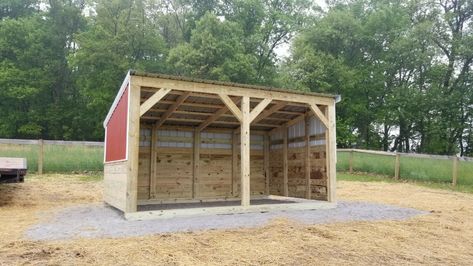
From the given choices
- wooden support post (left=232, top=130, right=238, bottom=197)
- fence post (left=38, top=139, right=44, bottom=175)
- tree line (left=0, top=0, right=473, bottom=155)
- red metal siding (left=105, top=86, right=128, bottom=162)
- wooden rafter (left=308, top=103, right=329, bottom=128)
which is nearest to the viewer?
red metal siding (left=105, top=86, right=128, bottom=162)

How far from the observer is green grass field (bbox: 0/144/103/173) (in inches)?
517

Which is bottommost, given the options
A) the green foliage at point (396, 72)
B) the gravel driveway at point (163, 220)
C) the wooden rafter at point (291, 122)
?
the gravel driveway at point (163, 220)

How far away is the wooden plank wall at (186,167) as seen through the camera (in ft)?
31.4

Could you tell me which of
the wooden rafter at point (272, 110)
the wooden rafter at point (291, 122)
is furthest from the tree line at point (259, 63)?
the wooden rafter at point (272, 110)

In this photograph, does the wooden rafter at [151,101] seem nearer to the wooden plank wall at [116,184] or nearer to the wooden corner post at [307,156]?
the wooden plank wall at [116,184]

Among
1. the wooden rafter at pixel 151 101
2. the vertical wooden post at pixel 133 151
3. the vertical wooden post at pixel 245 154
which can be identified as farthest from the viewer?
the vertical wooden post at pixel 245 154

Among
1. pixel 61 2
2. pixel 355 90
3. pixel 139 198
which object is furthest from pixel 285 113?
pixel 61 2

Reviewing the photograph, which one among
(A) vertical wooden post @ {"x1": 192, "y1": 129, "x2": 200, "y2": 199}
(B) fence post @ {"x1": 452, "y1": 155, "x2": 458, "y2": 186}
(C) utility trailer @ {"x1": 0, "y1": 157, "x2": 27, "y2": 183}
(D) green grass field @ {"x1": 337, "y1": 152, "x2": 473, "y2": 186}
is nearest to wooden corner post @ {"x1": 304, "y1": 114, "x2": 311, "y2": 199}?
(A) vertical wooden post @ {"x1": 192, "y1": 129, "x2": 200, "y2": 199}

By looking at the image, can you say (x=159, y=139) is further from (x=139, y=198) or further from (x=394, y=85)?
(x=394, y=85)

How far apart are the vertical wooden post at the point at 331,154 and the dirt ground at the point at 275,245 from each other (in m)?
1.88

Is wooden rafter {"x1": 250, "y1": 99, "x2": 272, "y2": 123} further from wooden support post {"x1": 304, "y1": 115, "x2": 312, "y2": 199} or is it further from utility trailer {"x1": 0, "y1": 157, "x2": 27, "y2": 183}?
utility trailer {"x1": 0, "y1": 157, "x2": 27, "y2": 183}

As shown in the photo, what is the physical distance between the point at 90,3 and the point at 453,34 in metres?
23.2

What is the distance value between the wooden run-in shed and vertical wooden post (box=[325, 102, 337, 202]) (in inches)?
0.9

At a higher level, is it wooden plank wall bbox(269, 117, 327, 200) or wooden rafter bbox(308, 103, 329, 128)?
wooden rafter bbox(308, 103, 329, 128)
